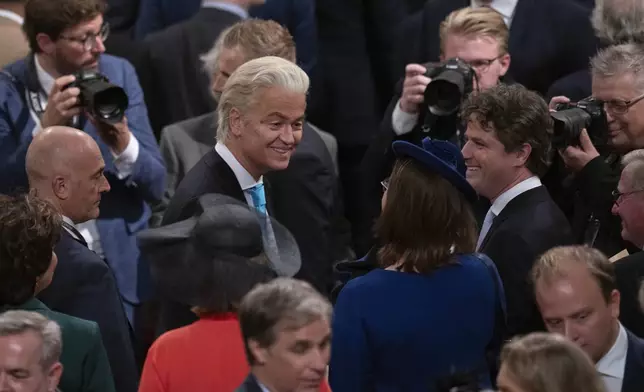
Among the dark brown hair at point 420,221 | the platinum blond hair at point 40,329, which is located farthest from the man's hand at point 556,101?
the platinum blond hair at point 40,329

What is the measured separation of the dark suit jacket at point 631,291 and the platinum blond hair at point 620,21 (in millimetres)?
1323

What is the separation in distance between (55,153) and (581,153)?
67.7 inches

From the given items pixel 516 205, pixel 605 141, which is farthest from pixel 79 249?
pixel 605 141

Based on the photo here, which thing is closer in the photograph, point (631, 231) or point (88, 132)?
point (631, 231)

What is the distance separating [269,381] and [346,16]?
140 inches

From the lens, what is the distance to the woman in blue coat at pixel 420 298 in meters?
3.56

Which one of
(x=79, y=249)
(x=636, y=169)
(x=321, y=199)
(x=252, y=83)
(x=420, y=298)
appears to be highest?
(x=252, y=83)

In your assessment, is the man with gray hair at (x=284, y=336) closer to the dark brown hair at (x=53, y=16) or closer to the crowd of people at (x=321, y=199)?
the crowd of people at (x=321, y=199)

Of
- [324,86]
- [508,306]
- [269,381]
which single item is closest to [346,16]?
[324,86]

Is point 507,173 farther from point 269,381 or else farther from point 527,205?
point 269,381

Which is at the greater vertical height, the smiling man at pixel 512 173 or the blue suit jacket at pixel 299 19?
the smiling man at pixel 512 173

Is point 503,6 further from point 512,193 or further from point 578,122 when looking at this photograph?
point 512,193

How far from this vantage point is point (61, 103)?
489cm

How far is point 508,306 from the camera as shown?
13.1 ft
